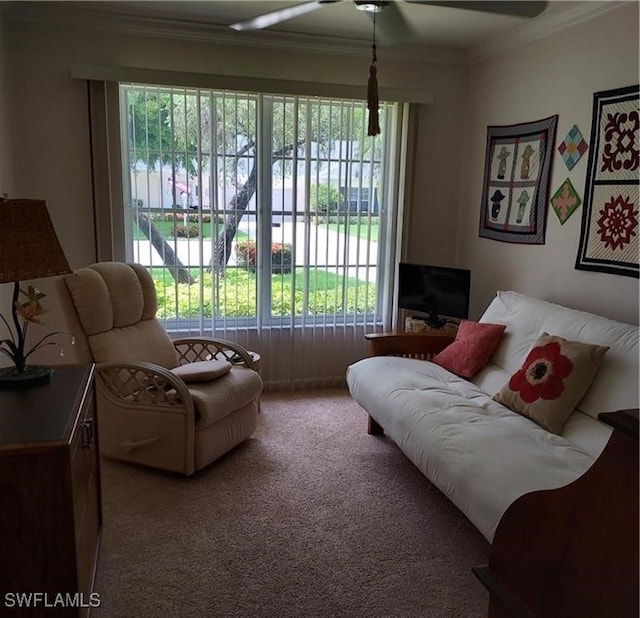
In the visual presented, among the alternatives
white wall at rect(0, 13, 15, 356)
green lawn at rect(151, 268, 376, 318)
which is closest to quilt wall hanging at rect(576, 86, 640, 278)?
green lawn at rect(151, 268, 376, 318)

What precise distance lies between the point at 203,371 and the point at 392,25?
1.94 metres

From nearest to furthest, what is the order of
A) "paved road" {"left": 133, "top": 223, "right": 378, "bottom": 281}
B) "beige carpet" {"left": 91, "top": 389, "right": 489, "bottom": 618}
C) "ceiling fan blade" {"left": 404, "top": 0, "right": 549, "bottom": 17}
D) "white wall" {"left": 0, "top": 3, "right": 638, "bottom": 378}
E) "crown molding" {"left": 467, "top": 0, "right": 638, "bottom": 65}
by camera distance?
"beige carpet" {"left": 91, "top": 389, "right": 489, "bottom": 618}, "ceiling fan blade" {"left": 404, "top": 0, "right": 549, "bottom": 17}, "crown molding" {"left": 467, "top": 0, "right": 638, "bottom": 65}, "white wall" {"left": 0, "top": 3, "right": 638, "bottom": 378}, "paved road" {"left": 133, "top": 223, "right": 378, "bottom": 281}

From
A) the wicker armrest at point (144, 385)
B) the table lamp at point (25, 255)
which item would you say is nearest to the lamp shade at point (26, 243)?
the table lamp at point (25, 255)

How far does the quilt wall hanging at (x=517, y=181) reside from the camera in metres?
3.38

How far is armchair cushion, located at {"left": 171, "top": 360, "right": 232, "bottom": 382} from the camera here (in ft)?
9.29

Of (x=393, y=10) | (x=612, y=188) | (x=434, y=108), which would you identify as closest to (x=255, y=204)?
(x=434, y=108)

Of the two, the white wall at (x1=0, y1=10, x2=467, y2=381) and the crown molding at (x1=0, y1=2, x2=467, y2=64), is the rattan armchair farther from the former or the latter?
the crown molding at (x1=0, y1=2, x2=467, y2=64)

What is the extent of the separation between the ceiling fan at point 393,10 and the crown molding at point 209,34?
3.40 feet

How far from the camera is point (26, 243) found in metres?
1.77

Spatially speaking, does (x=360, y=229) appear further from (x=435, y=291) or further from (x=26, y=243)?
(x=26, y=243)

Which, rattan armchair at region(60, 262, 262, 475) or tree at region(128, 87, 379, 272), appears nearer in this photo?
rattan armchair at region(60, 262, 262, 475)

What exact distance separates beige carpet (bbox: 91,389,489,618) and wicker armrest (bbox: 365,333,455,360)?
594 mm

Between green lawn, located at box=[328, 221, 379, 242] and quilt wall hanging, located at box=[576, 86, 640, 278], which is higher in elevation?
quilt wall hanging, located at box=[576, 86, 640, 278]

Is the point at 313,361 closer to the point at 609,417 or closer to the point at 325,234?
the point at 325,234
